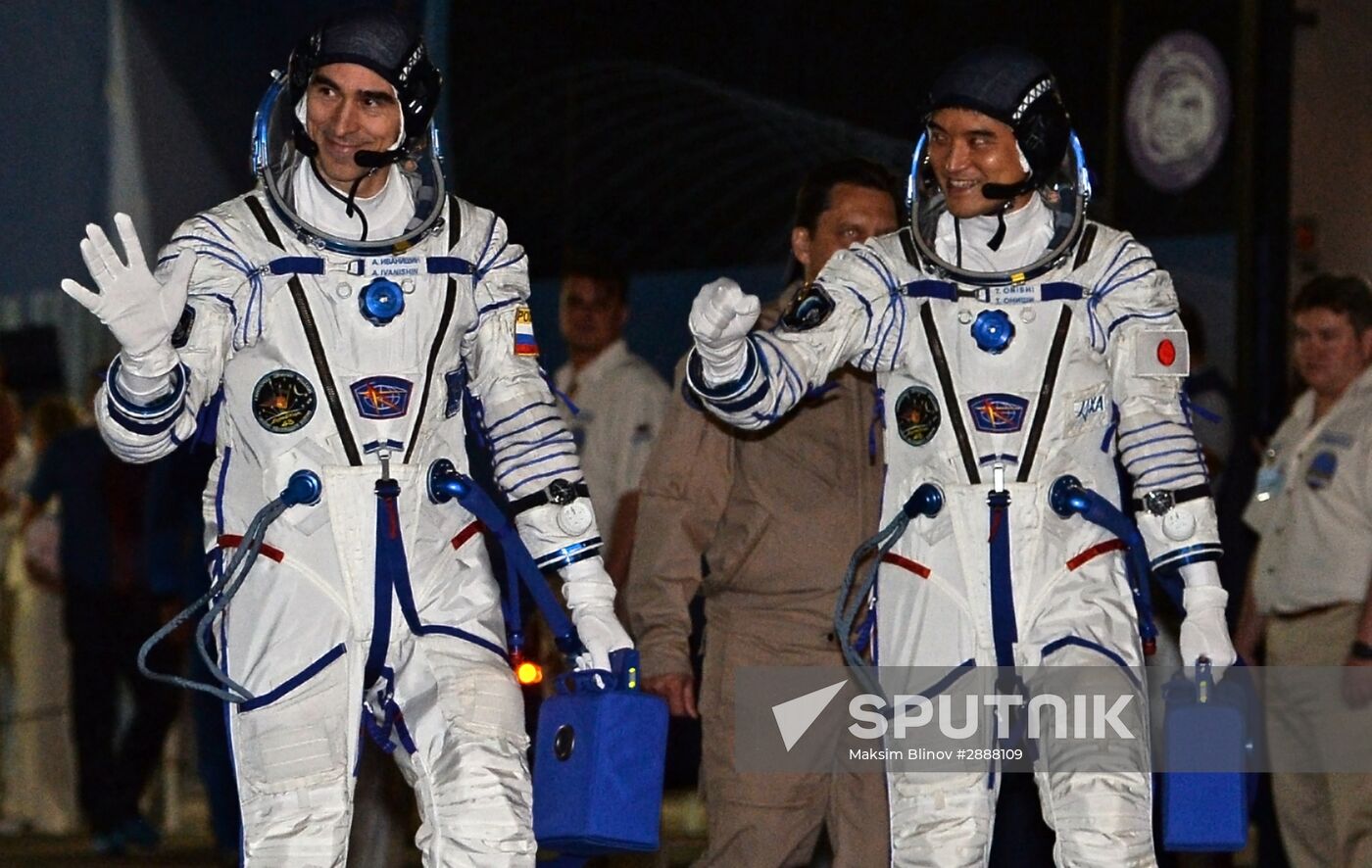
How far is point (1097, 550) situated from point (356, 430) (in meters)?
1.44

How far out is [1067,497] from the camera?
4.30 metres

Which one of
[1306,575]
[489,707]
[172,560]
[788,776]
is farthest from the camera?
[172,560]

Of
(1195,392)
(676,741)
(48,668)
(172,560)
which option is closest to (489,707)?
(676,741)

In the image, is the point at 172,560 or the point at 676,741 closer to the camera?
the point at 676,741

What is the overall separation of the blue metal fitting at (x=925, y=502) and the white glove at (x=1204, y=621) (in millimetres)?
494

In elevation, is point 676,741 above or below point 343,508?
below

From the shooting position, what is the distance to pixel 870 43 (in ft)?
26.4

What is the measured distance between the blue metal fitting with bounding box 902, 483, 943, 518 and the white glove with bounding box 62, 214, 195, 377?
1428 mm

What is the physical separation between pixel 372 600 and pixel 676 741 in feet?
8.83

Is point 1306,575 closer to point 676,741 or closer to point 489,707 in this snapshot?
point 676,741

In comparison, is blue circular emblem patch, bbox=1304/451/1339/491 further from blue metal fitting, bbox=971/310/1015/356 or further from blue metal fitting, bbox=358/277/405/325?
blue metal fitting, bbox=358/277/405/325

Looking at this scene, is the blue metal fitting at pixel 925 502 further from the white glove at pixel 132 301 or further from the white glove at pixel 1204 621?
the white glove at pixel 132 301

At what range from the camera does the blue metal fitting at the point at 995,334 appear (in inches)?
173

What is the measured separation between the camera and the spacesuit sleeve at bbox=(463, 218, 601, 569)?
4.27 meters
